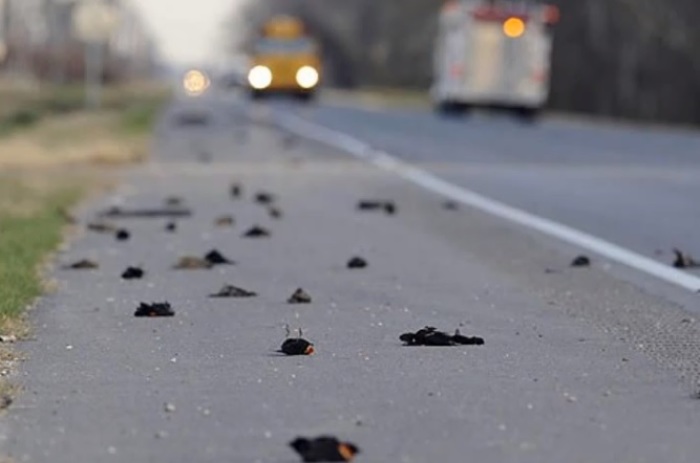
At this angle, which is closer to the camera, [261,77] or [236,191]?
[236,191]

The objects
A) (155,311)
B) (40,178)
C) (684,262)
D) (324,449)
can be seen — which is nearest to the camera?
(324,449)

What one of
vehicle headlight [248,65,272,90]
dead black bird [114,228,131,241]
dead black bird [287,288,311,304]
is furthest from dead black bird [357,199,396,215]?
vehicle headlight [248,65,272,90]

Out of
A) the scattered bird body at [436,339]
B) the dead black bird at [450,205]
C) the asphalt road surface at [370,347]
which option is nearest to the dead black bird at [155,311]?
the asphalt road surface at [370,347]

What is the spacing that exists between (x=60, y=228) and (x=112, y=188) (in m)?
5.85

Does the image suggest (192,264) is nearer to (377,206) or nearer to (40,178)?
(377,206)

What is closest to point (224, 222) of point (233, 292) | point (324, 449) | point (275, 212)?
point (275, 212)

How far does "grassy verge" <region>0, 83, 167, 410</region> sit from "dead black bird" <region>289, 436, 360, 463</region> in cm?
159

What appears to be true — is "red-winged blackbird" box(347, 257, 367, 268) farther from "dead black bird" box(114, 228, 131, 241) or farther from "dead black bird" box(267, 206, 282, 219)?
"dead black bird" box(267, 206, 282, 219)

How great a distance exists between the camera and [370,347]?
874cm

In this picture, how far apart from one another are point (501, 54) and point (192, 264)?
40391 millimetres

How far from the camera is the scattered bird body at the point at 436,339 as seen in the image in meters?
8.80

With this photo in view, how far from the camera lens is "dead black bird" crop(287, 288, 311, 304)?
10492 millimetres

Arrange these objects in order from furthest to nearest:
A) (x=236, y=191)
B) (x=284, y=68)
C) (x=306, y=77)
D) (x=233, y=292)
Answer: (x=306, y=77) → (x=284, y=68) → (x=236, y=191) → (x=233, y=292)

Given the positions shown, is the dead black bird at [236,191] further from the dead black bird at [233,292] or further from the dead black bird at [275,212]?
the dead black bird at [233,292]
